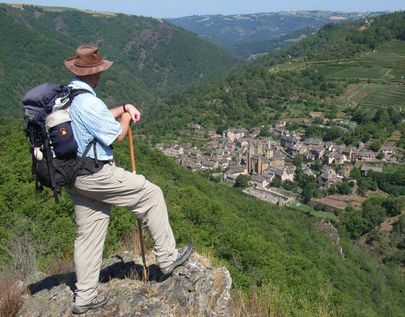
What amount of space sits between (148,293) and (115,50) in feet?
602

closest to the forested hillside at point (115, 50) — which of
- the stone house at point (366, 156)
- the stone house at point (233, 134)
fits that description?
the stone house at point (233, 134)

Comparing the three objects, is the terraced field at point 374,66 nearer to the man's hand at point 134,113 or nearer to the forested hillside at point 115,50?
the forested hillside at point 115,50

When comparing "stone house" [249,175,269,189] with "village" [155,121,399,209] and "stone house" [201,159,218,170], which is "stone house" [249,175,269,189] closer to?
"village" [155,121,399,209]

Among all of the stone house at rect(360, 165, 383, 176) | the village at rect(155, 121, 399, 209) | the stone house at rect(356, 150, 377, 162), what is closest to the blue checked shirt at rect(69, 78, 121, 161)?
the village at rect(155, 121, 399, 209)

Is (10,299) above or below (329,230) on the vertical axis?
above

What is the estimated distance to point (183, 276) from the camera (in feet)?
12.9

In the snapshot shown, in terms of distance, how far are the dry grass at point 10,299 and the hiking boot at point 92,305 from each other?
512mm

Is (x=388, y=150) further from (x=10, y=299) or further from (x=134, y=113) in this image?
(x=10, y=299)

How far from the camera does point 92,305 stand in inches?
143

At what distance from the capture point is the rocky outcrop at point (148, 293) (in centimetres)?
364

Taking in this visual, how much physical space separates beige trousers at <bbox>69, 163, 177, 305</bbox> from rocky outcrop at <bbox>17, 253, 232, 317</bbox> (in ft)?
0.82

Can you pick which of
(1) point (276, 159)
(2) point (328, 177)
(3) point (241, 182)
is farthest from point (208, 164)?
(2) point (328, 177)

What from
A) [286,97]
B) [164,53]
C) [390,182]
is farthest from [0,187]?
[164,53]

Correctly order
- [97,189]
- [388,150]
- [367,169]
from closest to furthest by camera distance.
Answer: [97,189] → [367,169] → [388,150]
